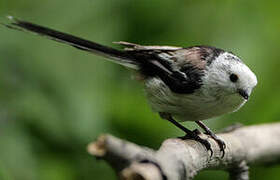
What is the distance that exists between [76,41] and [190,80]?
2.40 feet

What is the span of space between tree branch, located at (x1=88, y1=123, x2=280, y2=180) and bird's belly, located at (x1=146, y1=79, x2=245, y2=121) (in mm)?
145

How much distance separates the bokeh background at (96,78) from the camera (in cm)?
307

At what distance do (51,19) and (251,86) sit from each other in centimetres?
168

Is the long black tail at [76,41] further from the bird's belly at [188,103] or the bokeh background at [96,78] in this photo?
the bokeh background at [96,78]

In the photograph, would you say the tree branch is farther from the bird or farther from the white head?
the white head

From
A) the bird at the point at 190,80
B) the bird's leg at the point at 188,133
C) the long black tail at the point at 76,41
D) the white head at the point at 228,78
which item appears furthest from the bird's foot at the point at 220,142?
the long black tail at the point at 76,41

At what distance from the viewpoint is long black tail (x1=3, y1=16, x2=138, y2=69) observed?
7.93ft

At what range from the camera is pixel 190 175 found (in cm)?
198

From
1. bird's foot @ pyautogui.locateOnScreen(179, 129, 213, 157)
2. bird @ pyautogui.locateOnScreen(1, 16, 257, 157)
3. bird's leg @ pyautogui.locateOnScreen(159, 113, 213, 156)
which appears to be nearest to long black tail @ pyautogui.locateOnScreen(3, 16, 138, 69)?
bird @ pyautogui.locateOnScreen(1, 16, 257, 157)

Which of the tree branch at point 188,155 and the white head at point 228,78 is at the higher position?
the white head at point 228,78

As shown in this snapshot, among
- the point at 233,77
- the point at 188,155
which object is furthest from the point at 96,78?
the point at 188,155

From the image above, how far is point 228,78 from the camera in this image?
9.31 ft

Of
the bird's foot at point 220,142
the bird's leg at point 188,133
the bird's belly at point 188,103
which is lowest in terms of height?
the bird's foot at point 220,142

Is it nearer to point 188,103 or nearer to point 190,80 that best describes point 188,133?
point 188,103
